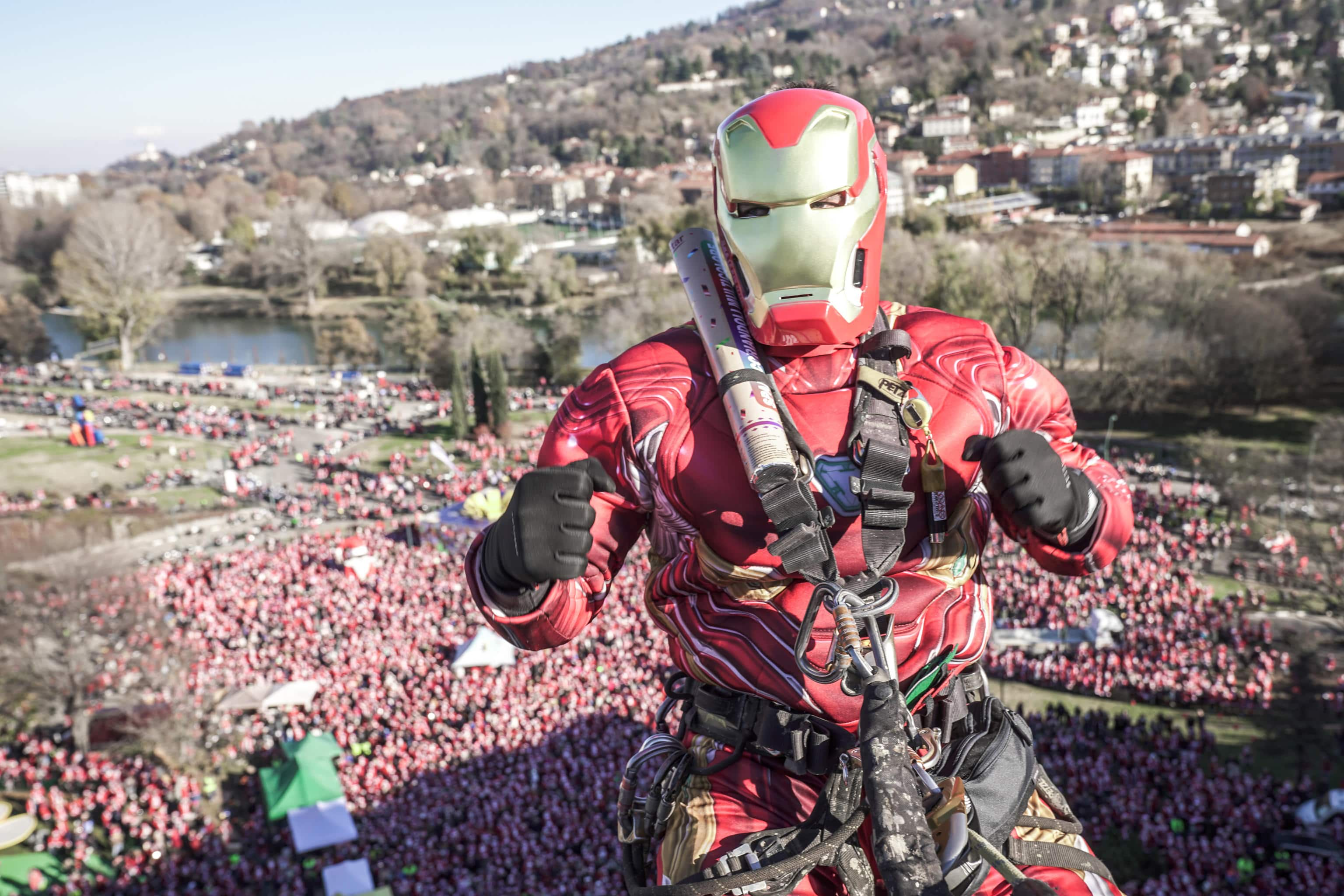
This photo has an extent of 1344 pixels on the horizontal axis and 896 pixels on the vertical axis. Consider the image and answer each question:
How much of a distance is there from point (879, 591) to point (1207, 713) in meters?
19.0

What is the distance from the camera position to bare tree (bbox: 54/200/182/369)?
66688mm

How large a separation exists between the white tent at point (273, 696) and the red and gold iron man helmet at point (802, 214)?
1883 centimetres

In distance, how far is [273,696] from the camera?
19594mm

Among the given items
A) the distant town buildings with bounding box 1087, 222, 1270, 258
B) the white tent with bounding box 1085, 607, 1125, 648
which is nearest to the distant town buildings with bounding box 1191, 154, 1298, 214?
the distant town buildings with bounding box 1087, 222, 1270, 258

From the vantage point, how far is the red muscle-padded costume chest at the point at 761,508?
3193 millimetres

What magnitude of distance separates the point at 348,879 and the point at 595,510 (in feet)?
44.8

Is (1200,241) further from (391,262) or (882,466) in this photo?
(882,466)

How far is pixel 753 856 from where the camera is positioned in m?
3.06

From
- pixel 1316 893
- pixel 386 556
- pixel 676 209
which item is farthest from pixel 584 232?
pixel 1316 893

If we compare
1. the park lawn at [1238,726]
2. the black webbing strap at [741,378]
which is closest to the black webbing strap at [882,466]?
the black webbing strap at [741,378]

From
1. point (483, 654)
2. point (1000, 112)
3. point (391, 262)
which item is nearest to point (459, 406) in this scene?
point (483, 654)

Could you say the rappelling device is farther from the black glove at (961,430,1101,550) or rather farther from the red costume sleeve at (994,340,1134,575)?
the red costume sleeve at (994,340,1134,575)

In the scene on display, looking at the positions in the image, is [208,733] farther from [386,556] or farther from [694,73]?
[694,73]

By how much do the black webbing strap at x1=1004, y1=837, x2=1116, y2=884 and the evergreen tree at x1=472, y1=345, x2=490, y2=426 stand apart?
41706 mm
